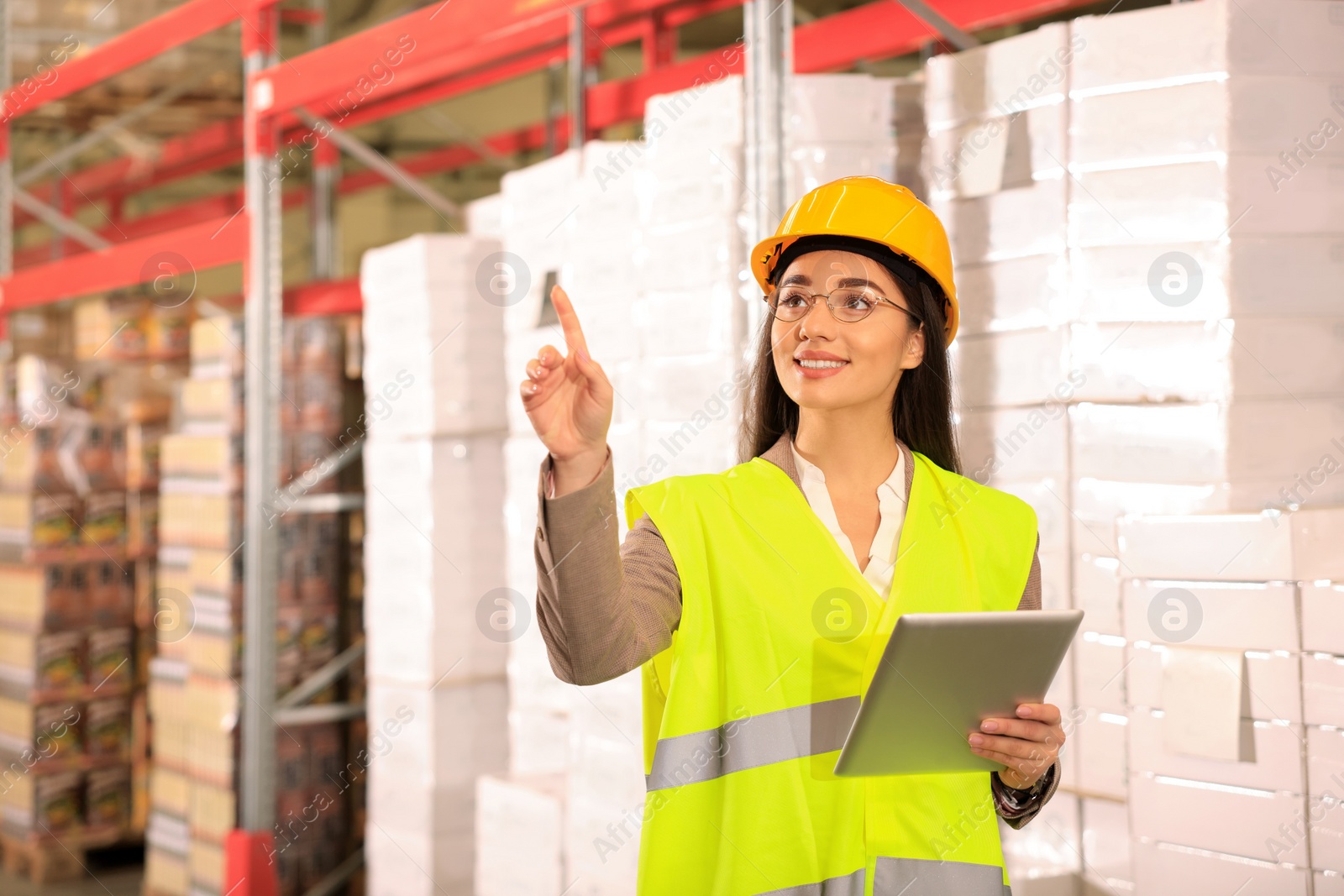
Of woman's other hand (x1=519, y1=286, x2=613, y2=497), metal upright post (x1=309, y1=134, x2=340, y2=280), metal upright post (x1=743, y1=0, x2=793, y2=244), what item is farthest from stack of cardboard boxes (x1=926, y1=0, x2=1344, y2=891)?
metal upright post (x1=309, y1=134, x2=340, y2=280)

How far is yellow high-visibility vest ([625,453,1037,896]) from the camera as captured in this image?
6.44ft

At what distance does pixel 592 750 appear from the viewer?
167 inches

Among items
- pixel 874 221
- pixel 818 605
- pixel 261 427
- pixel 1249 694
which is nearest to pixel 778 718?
pixel 818 605

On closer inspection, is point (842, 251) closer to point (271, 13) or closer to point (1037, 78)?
point (1037, 78)

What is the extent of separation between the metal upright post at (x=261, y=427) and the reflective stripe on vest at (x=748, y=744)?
169 inches

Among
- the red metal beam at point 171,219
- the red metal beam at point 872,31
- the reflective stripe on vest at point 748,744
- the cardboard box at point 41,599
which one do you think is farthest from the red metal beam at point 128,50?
the reflective stripe on vest at point 748,744

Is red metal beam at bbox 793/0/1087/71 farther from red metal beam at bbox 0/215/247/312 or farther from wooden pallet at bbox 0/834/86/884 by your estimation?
wooden pallet at bbox 0/834/86/884

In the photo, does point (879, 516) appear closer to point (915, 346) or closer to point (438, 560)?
point (915, 346)

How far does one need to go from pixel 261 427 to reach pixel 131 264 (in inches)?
57.2

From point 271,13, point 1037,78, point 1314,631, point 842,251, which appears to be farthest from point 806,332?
point 271,13

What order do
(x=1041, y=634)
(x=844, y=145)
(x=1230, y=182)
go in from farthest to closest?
(x=844, y=145)
(x=1230, y=182)
(x=1041, y=634)

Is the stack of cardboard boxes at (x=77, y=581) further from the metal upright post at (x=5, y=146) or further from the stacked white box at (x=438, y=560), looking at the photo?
the stacked white box at (x=438, y=560)

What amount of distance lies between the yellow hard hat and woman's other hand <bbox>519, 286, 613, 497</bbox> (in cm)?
68

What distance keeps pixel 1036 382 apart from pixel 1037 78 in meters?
0.88
